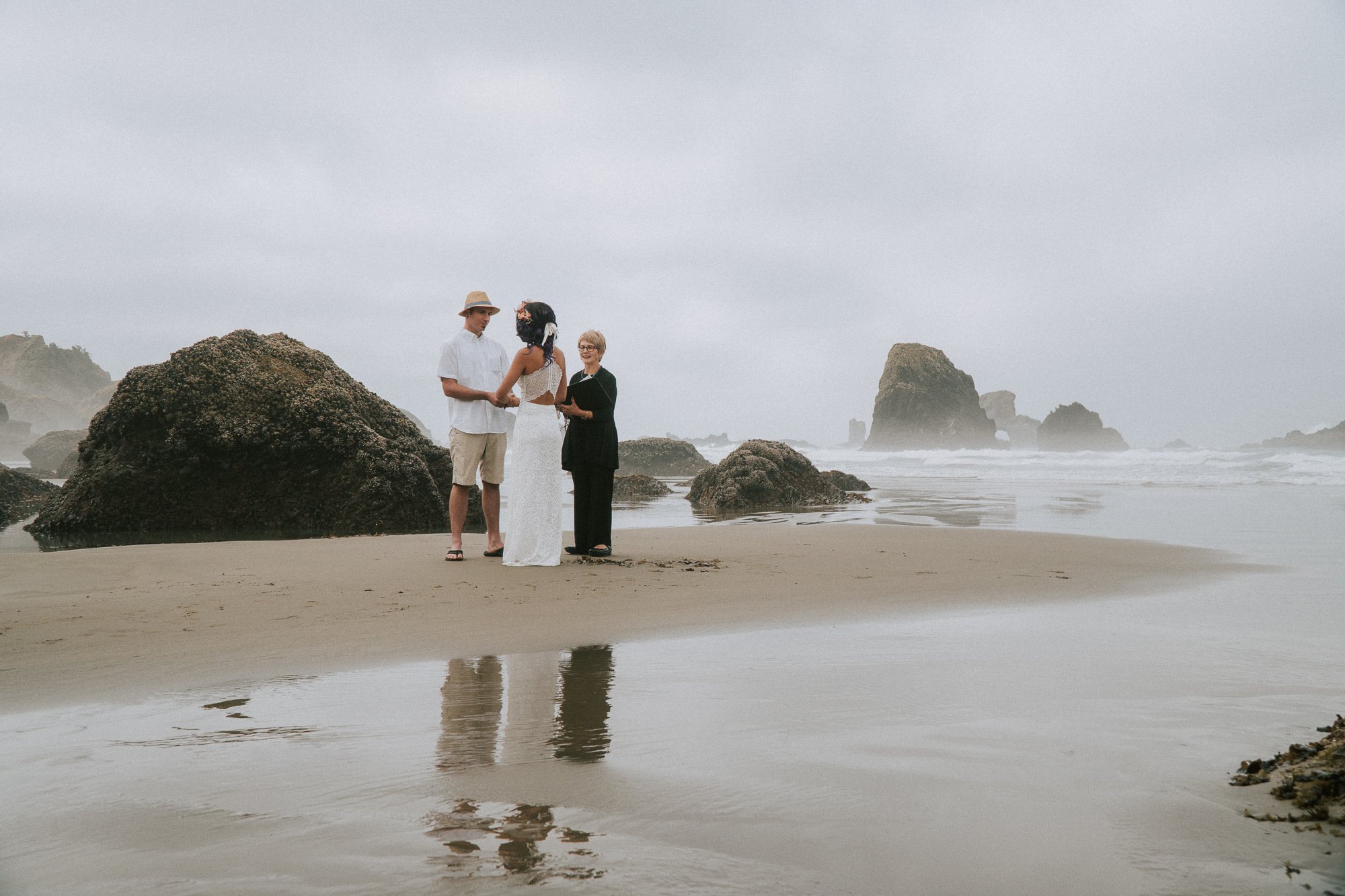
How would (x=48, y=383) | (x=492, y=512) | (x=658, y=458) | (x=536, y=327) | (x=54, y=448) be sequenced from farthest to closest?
1. (x=48, y=383)
2. (x=54, y=448)
3. (x=658, y=458)
4. (x=492, y=512)
5. (x=536, y=327)

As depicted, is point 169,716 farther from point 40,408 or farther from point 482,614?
point 40,408

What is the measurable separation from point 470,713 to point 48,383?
99222mm

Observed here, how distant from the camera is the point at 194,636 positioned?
11.5 ft

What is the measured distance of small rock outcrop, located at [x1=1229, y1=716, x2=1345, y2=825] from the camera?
1646 millimetres

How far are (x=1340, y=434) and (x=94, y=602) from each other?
5109 centimetres

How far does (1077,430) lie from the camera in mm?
63312

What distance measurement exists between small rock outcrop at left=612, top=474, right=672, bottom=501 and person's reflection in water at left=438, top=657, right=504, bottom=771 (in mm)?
12587

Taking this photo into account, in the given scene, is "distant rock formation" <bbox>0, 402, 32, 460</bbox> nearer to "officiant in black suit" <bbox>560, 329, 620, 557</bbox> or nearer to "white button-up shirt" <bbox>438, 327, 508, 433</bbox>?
"white button-up shirt" <bbox>438, 327, 508, 433</bbox>

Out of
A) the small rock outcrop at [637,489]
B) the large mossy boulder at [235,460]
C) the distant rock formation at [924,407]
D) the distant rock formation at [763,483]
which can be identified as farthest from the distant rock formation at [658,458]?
the distant rock formation at [924,407]

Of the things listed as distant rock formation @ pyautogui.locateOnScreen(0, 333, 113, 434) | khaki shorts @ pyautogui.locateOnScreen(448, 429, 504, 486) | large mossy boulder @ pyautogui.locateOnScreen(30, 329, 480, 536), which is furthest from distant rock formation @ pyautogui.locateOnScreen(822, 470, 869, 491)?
distant rock formation @ pyautogui.locateOnScreen(0, 333, 113, 434)

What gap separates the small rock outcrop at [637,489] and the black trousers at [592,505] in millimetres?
9229

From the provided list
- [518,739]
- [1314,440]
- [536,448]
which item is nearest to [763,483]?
[536,448]

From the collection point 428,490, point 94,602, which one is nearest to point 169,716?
point 94,602

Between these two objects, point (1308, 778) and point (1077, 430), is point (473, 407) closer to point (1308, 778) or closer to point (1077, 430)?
point (1308, 778)
